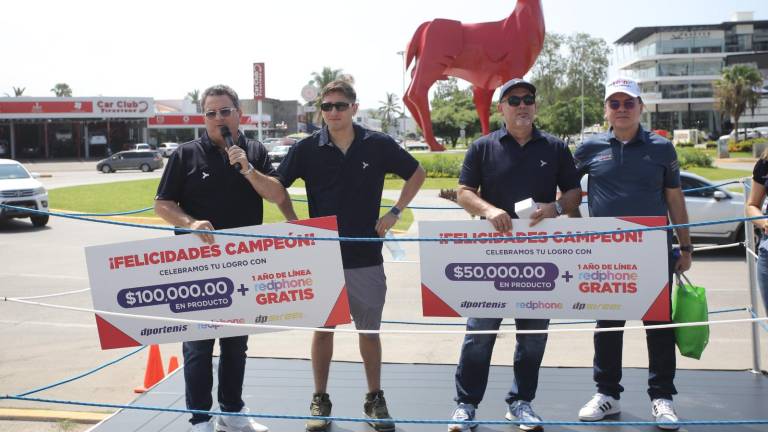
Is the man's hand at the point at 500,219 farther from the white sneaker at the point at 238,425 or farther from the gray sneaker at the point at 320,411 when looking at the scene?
the white sneaker at the point at 238,425

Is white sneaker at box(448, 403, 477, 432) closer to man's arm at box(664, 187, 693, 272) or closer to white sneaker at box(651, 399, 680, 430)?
white sneaker at box(651, 399, 680, 430)

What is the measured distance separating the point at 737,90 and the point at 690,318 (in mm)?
62134

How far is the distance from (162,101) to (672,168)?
75395mm

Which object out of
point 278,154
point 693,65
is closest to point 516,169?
point 278,154

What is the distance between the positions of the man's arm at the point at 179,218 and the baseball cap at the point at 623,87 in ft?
7.81

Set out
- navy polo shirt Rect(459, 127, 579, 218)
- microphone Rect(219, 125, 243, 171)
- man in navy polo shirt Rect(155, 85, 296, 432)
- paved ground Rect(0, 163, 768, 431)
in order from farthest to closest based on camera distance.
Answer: paved ground Rect(0, 163, 768, 431) → navy polo shirt Rect(459, 127, 579, 218) → man in navy polo shirt Rect(155, 85, 296, 432) → microphone Rect(219, 125, 243, 171)

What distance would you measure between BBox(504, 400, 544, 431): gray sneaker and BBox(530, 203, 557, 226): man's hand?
3.54ft

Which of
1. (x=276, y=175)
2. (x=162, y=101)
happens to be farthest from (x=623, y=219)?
(x=162, y=101)

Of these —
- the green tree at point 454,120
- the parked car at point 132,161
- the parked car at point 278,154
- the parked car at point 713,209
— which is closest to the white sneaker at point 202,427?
the parked car at point 713,209

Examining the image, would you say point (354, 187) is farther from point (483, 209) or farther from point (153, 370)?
point (153, 370)

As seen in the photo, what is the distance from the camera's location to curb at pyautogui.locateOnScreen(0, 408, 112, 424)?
466 centimetres

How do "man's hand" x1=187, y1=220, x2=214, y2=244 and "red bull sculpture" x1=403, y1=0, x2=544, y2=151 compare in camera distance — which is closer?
"man's hand" x1=187, y1=220, x2=214, y2=244

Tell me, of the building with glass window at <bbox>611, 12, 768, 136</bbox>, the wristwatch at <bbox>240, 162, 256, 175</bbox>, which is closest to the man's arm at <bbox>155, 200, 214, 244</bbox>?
the wristwatch at <bbox>240, 162, 256, 175</bbox>

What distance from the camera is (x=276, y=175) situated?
3.87 metres
